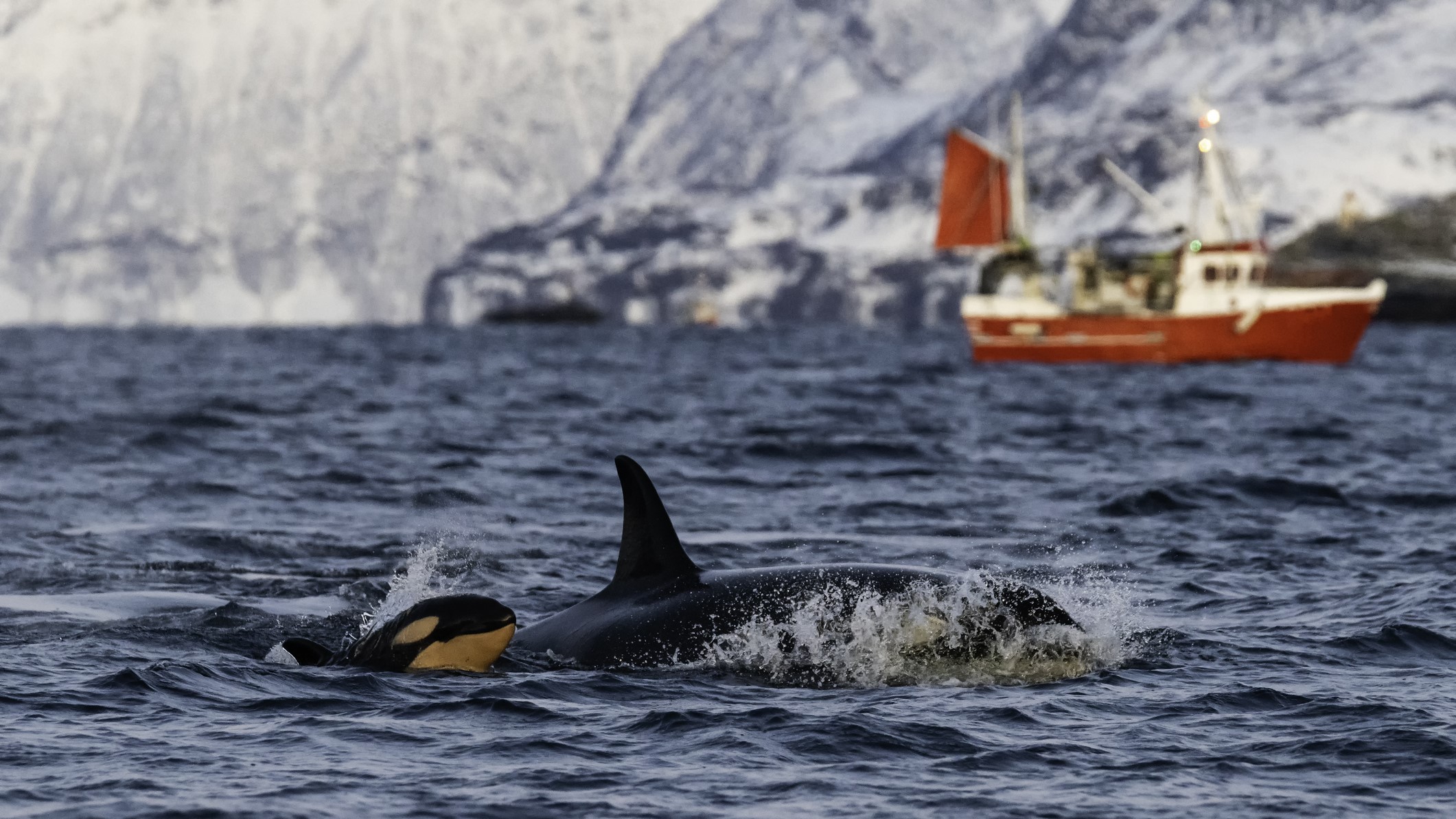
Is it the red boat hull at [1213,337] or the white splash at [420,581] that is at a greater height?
the red boat hull at [1213,337]

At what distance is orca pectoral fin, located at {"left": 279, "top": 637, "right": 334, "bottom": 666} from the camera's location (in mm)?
12555

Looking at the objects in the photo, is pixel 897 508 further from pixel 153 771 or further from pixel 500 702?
pixel 153 771

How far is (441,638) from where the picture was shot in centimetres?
1191

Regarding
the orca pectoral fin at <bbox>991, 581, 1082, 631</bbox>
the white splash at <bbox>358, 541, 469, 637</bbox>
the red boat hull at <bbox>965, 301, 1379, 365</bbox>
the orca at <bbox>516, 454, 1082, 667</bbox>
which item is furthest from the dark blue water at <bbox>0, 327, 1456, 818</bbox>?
the red boat hull at <bbox>965, 301, 1379, 365</bbox>

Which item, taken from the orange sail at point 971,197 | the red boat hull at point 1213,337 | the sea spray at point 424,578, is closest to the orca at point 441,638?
the sea spray at point 424,578

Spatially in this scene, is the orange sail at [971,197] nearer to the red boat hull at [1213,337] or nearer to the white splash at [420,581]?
the red boat hull at [1213,337]

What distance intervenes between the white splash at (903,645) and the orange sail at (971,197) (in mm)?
88181

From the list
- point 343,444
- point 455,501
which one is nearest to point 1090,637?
point 455,501

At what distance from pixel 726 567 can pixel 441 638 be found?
506 cm

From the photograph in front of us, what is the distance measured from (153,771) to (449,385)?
145 feet

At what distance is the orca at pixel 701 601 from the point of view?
1186 cm

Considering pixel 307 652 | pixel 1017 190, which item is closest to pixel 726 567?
pixel 307 652

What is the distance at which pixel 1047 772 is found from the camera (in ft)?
31.6

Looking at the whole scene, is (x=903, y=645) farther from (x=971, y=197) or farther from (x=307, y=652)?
(x=971, y=197)
